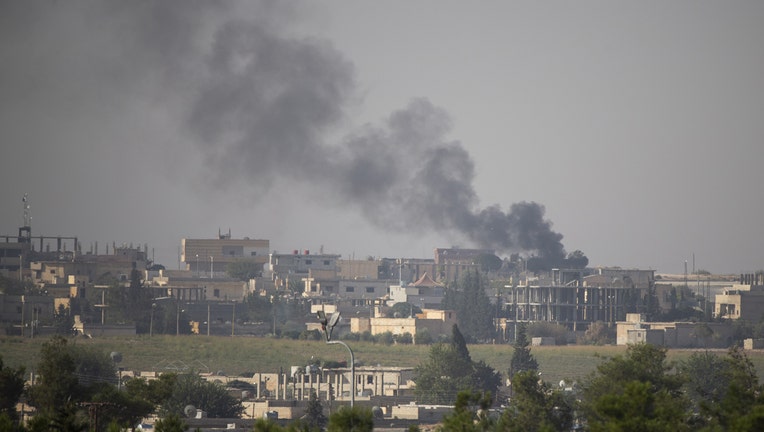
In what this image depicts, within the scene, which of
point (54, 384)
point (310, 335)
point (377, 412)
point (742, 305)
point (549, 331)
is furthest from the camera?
point (742, 305)

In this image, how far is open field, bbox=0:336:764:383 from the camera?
135 m

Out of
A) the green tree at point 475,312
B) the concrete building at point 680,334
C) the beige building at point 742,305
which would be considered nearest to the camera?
the concrete building at point 680,334

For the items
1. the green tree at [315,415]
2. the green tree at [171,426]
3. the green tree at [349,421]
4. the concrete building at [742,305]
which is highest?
the concrete building at [742,305]

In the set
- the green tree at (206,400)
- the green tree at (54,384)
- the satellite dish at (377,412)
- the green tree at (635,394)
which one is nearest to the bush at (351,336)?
the green tree at (206,400)

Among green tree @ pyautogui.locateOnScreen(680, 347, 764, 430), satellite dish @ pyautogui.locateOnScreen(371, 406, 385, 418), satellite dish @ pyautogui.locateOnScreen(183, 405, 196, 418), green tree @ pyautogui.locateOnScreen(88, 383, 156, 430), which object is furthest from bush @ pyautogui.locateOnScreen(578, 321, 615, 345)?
green tree @ pyautogui.locateOnScreen(88, 383, 156, 430)

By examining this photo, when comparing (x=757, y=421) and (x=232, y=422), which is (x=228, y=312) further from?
(x=757, y=421)

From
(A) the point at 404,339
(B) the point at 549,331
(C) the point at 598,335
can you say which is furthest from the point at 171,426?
(B) the point at 549,331

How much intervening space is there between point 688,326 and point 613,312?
20529 mm

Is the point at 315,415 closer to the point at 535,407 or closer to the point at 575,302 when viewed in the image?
the point at 535,407

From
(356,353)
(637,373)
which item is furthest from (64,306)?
(637,373)

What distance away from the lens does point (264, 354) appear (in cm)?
14400

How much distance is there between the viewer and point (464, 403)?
191 ft

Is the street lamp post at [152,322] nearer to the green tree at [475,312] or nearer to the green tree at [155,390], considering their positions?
the green tree at [475,312]

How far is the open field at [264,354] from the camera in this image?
135 m
